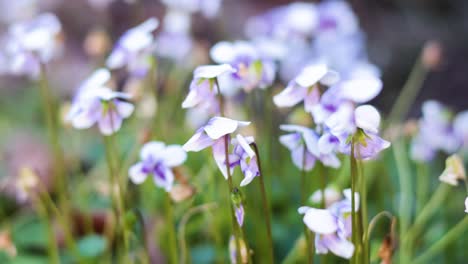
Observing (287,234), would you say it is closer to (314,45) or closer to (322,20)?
(322,20)

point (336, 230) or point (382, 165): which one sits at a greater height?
point (336, 230)

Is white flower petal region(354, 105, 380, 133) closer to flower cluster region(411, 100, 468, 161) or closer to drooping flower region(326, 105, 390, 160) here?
drooping flower region(326, 105, 390, 160)

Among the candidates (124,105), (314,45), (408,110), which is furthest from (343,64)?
(124,105)

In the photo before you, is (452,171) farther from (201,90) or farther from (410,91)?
(410,91)

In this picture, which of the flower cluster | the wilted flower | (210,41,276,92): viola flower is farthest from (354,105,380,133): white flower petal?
the flower cluster

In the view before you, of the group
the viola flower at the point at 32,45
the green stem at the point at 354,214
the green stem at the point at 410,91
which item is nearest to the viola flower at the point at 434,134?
the green stem at the point at 354,214

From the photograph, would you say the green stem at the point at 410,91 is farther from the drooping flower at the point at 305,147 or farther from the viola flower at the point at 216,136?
the viola flower at the point at 216,136

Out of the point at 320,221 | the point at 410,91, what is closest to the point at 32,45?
the point at 320,221
